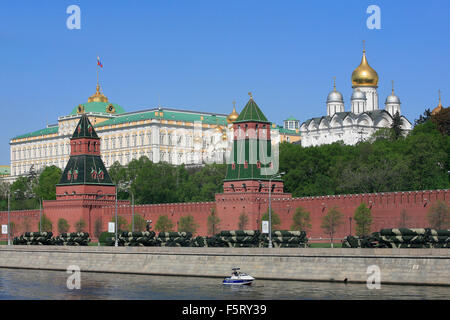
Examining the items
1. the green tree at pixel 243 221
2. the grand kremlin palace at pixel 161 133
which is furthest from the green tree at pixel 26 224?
the grand kremlin palace at pixel 161 133

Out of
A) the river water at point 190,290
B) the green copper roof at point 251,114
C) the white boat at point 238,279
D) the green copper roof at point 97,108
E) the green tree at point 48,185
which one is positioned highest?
the green copper roof at point 97,108

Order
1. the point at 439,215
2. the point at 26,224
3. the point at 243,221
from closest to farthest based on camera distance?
the point at 439,215
the point at 243,221
the point at 26,224

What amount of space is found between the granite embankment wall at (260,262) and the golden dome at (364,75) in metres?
92.1

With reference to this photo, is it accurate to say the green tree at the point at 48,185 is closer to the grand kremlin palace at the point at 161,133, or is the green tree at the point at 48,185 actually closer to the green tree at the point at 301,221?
the grand kremlin palace at the point at 161,133

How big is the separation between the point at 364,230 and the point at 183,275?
22.3 metres

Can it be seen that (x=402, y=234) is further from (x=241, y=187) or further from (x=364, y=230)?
(x=241, y=187)

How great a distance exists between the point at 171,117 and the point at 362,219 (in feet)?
344

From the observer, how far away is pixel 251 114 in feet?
314

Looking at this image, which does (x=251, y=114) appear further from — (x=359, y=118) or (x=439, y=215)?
(x=359, y=118)

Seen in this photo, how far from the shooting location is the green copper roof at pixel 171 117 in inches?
7313

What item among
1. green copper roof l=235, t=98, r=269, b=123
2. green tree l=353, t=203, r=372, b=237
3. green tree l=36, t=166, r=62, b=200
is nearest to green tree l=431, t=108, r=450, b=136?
green copper roof l=235, t=98, r=269, b=123

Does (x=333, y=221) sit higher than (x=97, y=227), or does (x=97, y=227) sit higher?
(x=333, y=221)

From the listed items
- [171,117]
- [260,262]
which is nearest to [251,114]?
[260,262]

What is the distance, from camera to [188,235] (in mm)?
77875
